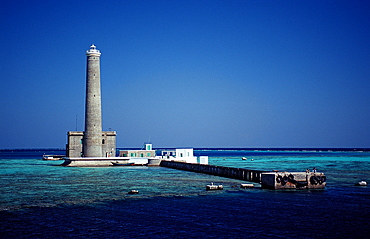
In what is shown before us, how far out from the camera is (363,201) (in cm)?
3206

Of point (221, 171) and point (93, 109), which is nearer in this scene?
point (221, 171)

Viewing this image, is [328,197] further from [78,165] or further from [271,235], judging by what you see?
[78,165]

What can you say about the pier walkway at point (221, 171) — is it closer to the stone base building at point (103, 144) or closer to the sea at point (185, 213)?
the sea at point (185, 213)

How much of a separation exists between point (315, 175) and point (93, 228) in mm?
22829

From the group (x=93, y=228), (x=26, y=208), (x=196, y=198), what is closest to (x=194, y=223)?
(x=93, y=228)

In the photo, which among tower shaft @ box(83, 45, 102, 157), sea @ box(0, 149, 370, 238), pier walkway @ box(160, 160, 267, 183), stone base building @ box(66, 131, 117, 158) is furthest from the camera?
stone base building @ box(66, 131, 117, 158)

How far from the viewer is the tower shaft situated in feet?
244

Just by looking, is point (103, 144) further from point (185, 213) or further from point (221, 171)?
point (185, 213)

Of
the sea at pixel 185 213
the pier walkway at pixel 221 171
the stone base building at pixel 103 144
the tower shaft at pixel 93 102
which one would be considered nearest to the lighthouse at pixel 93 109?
the tower shaft at pixel 93 102

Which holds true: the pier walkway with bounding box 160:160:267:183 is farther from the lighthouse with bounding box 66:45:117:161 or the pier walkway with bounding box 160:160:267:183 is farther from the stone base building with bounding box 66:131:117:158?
the lighthouse with bounding box 66:45:117:161

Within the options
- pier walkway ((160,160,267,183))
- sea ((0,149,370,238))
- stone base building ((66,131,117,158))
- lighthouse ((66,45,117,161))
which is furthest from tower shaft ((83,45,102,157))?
sea ((0,149,370,238))

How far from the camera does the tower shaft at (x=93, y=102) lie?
74.3 m

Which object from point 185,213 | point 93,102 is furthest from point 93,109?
point 185,213

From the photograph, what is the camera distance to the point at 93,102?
74.4m
